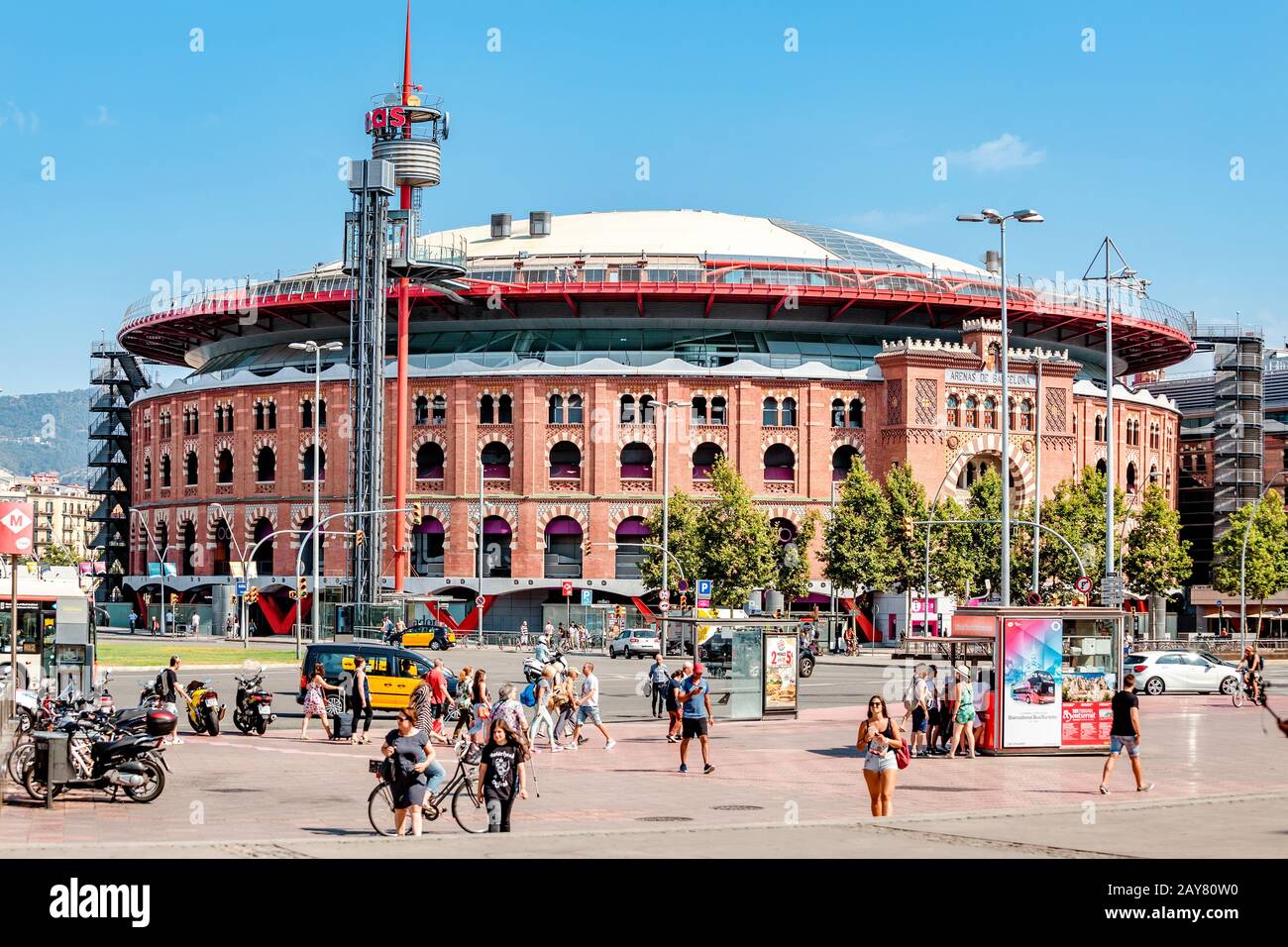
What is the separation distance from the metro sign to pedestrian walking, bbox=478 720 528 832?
7.69 metres

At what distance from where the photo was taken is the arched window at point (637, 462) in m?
94.9

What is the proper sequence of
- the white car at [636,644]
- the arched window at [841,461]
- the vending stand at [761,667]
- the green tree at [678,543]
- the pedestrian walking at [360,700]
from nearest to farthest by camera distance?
the pedestrian walking at [360,700], the vending stand at [761,667], the white car at [636,644], the green tree at [678,543], the arched window at [841,461]

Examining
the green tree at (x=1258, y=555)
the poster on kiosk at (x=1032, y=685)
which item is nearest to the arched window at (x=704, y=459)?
the green tree at (x=1258, y=555)

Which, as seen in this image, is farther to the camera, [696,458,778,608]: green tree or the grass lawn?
[696,458,778,608]: green tree

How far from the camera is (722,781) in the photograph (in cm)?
2580

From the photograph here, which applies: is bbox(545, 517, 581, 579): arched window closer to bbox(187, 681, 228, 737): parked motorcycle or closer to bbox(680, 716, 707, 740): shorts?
bbox(187, 681, 228, 737): parked motorcycle

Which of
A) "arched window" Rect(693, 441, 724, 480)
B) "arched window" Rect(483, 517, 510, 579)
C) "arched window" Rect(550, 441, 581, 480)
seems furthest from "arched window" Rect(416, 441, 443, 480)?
"arched window" Rect(693, 441, 724, 480)

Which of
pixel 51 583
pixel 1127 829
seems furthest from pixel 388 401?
pixel 1127 829

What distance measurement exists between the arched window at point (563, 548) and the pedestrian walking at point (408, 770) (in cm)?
7534

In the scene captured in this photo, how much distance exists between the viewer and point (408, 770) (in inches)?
737

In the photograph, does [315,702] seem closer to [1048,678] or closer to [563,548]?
[1048,678]

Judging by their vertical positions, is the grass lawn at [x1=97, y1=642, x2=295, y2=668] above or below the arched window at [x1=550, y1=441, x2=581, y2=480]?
below

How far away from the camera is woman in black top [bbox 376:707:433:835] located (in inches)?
736

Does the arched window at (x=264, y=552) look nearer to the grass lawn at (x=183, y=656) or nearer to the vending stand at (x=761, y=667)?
the grass lawn at (x=183, y=656)
